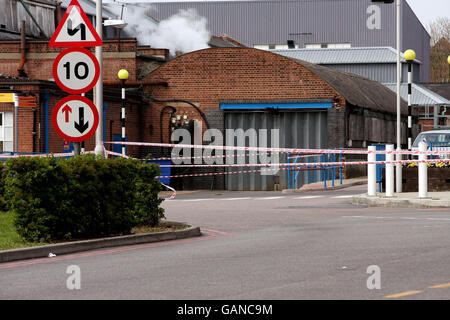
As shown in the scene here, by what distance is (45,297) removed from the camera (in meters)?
8.26

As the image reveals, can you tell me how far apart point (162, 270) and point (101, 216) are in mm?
3605

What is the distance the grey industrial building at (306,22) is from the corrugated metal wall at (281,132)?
136 ft

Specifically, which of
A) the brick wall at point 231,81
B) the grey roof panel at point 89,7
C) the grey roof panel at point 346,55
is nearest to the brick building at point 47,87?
the brick wall at point 231,81

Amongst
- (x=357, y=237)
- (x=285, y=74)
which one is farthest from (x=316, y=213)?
(x=285, y=74)

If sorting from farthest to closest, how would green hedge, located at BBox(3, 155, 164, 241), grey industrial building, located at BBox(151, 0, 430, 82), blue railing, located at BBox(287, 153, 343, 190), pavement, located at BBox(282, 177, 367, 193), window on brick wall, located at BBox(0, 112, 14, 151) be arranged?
grey industrial building, located at BBox(151, 0, 430, 82) < blue railing, located at BBox(287, 153, 343, 190) < window on brick wall, located at BBox(0, 112, 14, 151) < pavement, located at BBox(282, 177, 367, 193) < green hedge, located at BBox(3, 155, 164, 241)

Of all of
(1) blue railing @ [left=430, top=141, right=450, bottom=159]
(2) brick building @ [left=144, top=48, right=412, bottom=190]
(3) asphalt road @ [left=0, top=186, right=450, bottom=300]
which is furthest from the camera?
(2) brick building @ [left=144, top=48, right=412, bottom=190]

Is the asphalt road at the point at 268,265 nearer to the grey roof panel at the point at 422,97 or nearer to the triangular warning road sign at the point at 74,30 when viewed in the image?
the triangular warning road sign at the point at 74,30

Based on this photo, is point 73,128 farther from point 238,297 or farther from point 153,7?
point 153,7

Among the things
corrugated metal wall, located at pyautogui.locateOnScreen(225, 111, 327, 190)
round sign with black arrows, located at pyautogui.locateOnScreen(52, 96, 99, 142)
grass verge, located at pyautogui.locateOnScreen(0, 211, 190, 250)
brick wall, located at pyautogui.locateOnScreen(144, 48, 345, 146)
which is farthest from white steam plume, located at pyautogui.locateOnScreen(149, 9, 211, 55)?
round sign with black arrows, located at pyautogui.locateOnScreen(52, 96, 99, 142)

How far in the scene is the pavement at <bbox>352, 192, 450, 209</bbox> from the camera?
1998 cm

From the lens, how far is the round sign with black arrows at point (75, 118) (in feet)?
40.9

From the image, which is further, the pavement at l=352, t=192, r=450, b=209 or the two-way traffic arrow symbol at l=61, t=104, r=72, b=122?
the pavement at l=352, t=192, r=450, b=209

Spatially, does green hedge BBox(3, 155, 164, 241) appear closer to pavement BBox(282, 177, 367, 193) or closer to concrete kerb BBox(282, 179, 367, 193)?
concrete kerb BBox(282, 179, 367, 193)

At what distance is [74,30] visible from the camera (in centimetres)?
1252
